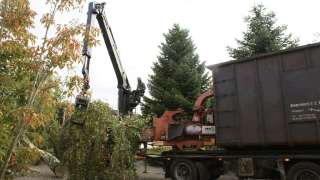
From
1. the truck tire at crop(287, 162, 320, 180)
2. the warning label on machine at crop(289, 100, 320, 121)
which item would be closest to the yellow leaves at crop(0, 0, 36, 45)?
the warning label on machine at crop(289, 100, 320, 121)

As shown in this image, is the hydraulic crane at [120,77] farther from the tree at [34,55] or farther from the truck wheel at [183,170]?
the tree at [34,55]

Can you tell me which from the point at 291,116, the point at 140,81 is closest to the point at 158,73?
the point at 140,81

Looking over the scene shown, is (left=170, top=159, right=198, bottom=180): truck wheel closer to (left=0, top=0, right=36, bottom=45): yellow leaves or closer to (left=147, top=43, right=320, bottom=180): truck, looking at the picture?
(left=147, top=43, right=320, bottom=180): truck

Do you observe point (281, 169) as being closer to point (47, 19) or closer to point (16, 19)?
point (47, 19)

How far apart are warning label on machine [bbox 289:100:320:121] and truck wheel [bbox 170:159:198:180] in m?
3.95

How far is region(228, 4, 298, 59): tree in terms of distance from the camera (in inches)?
926

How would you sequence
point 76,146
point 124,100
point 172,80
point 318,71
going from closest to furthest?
1. point 318,71
2. point 76,146
3. point 124,100
4. point 172,80

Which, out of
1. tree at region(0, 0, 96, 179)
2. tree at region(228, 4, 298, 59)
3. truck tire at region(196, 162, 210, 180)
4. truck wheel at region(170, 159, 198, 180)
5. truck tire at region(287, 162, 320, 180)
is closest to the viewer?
tree at region(0, 0, 96, 179)

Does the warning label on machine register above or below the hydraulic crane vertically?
below

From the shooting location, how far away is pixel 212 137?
47.2 feet

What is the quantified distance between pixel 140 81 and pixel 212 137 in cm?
505

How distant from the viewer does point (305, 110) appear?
1087 centimetres

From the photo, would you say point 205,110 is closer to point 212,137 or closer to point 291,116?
point 212,137

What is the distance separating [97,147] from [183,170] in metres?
3.38
